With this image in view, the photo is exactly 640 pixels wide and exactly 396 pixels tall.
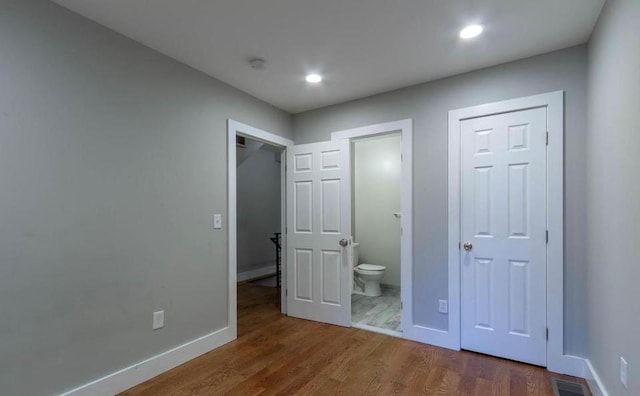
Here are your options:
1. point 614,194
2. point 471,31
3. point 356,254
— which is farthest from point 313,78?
point 356,254

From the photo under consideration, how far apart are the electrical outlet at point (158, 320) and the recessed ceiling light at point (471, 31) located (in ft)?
9.70

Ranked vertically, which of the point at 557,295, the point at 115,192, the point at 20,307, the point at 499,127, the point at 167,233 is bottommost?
the point at 557,295

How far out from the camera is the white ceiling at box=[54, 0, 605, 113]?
1.83 meters

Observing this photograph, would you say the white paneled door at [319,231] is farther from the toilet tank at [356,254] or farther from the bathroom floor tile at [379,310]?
the toilet tank at [356,254]

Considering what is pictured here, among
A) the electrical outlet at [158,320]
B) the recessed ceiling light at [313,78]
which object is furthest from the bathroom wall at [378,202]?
the electrical outlet at [158,320]

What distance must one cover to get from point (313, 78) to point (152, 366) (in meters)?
2.65

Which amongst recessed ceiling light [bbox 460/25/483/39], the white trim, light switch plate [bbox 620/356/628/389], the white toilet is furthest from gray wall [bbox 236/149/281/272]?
light switch plate [bbox 620/356/628/389]

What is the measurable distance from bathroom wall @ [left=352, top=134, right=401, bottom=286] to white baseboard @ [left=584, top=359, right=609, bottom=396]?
268cm

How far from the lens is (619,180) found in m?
1.57

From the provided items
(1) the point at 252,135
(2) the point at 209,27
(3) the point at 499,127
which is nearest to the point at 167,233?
(1) the point at 252,135

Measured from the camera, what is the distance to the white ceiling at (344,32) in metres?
1.83

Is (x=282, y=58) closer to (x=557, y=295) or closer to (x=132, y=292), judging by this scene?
(x=132, y=292)

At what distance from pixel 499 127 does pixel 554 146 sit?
407 mm

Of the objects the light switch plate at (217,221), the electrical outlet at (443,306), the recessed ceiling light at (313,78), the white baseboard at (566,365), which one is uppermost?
the recessed ceiling light at (313,78)
